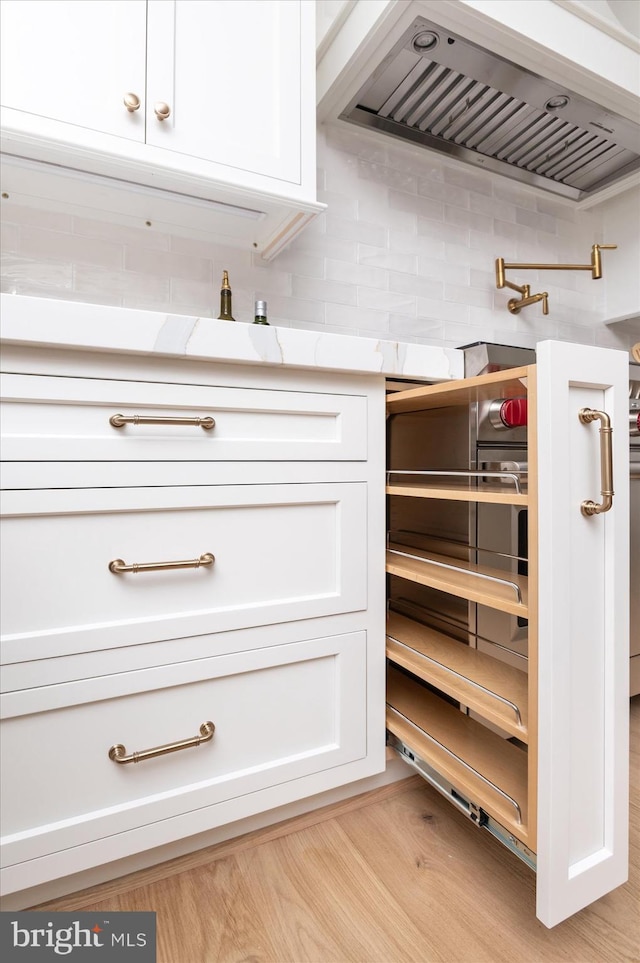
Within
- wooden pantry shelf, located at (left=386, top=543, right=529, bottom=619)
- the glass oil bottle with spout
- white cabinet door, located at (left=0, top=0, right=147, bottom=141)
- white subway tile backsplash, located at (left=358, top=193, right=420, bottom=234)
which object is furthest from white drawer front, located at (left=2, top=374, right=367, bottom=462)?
white subway tile backsplash, located at (left=358, top=193, right=420, bottom=234)

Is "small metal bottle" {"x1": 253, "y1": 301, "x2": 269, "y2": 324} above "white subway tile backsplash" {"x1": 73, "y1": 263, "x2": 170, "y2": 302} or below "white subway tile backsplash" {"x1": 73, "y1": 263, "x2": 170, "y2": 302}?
below

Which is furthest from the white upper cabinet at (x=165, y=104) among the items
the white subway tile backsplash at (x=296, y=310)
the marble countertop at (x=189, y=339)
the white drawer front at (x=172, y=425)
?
the white drawer front at (x=172, y=425)

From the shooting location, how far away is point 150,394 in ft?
2.56

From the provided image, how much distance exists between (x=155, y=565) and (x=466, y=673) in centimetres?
59

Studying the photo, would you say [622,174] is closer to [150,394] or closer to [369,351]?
[369,351]

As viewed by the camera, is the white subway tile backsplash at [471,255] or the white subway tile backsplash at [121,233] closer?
the white subway tile backsplash at [121,233]

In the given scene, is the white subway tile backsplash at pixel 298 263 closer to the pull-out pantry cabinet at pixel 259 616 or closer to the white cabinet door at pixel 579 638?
the pull-out pantry cabinet at pixel 259 616

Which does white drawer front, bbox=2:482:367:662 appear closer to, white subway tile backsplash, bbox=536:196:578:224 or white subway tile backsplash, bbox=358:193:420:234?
white subway tile backsplash, bbox=358:193:420:234

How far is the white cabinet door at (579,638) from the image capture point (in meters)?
0.65

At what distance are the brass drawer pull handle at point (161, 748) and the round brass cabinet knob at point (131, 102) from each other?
3.61ft

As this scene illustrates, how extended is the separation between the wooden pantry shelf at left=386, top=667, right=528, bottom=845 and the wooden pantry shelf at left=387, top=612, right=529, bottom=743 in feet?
0.21

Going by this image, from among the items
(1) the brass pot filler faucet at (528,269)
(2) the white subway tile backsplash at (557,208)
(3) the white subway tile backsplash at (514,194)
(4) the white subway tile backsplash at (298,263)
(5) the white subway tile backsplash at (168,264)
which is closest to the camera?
(5) the white subway tile backsplash at (168,264)

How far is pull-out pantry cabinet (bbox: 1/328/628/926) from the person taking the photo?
2.21 feet

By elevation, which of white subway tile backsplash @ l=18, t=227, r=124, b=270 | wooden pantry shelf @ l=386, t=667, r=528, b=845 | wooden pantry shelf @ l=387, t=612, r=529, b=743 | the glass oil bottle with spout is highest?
white subway tile backsplash @ l=18, t=227, r=124, b=270
